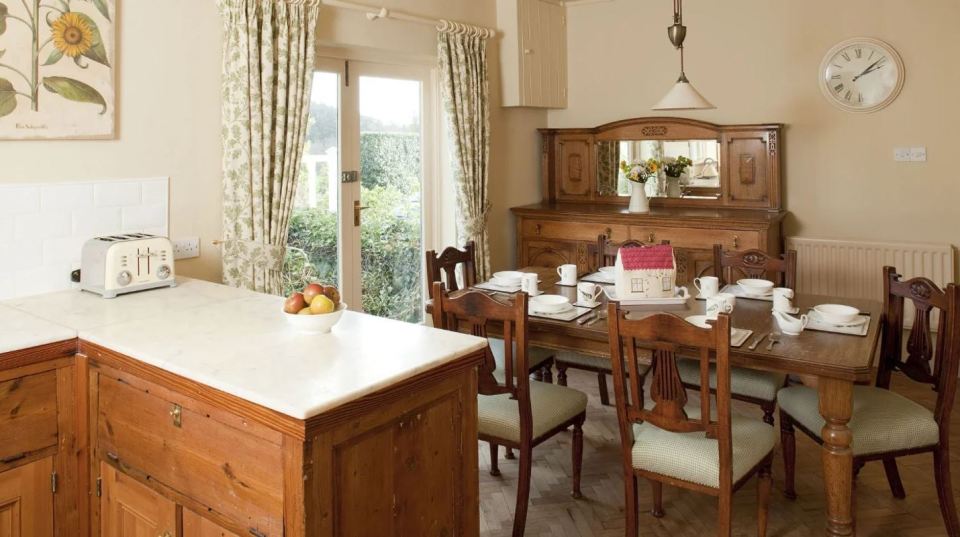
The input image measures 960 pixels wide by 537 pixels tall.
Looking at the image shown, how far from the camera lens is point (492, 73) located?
201 inches

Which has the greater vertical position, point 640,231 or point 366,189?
point 366,189

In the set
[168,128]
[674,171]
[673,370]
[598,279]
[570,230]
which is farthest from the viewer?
[674,171]

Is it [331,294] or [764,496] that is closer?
[331,294]

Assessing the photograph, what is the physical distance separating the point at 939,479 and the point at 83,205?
337 centimetres

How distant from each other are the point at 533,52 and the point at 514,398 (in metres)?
3.32

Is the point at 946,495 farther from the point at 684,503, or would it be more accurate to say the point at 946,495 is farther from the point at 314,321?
the point at 314,321

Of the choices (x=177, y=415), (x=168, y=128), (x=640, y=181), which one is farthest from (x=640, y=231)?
(x=177, y=415)

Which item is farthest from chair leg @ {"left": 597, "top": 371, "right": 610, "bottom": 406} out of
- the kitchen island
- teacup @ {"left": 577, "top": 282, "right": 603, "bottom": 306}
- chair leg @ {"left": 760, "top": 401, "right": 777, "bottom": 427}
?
the kitchen island

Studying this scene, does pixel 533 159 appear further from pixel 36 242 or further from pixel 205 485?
pixel 205 485

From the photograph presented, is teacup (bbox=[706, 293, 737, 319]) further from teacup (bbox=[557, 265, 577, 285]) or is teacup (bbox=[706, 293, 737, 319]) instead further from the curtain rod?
the curtain rod

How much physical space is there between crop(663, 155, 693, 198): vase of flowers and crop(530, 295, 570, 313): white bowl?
2.43 metres

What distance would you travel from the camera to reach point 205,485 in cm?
180

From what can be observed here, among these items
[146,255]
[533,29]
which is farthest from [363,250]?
[533,29]

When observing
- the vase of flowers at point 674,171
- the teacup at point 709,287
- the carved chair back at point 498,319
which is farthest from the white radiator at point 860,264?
the carved chair back at point 498,319
